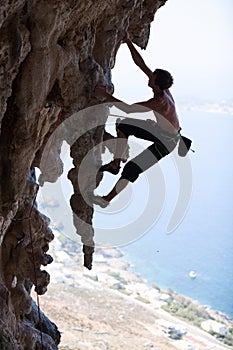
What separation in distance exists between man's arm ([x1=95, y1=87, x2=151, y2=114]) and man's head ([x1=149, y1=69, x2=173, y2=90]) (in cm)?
18

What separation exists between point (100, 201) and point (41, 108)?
1.31m

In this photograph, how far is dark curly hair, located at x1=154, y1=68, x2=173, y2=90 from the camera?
500 centimetres

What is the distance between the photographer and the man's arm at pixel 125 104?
5.06m

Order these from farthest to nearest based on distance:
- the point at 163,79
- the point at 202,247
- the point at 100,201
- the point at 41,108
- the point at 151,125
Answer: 1. the point at 202,247
2. the point at 100,201
3. the point at 151,125
4. the point at 163,79
5. the point at 41,108

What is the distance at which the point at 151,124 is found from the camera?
5.20 meters

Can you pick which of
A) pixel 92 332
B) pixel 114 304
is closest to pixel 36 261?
pixel 92 332

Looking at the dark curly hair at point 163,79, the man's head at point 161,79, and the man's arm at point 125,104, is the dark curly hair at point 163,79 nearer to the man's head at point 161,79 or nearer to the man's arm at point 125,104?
the man's head at point 161,79

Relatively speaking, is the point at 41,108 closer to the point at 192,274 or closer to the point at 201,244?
the point at 201,244

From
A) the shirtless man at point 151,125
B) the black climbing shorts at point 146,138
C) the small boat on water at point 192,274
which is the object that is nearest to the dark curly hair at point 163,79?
the shirtless man at point 151,125

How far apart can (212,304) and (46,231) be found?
21328 mm

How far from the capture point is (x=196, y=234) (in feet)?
96.6

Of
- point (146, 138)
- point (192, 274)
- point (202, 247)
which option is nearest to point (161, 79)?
point (146, 138)

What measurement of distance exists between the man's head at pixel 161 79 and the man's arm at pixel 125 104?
182mm

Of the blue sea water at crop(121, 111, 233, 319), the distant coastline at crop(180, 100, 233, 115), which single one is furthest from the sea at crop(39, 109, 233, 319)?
the distant coastline at crop(180, 100, 233, 115)
